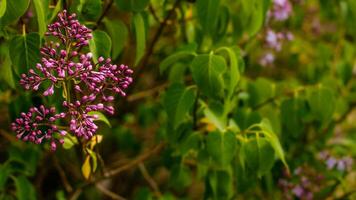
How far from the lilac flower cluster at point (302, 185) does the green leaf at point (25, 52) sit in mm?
1395

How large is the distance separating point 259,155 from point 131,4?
605 millimetres

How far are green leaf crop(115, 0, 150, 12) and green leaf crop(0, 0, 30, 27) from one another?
348 mm

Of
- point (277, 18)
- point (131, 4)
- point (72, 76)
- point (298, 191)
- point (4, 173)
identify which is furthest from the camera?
point (277, 18)

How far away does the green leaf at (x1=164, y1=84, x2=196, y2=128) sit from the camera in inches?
69.7


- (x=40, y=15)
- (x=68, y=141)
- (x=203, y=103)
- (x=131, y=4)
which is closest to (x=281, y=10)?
(x=203, y=103)

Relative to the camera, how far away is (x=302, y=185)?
A: 8.15 ft

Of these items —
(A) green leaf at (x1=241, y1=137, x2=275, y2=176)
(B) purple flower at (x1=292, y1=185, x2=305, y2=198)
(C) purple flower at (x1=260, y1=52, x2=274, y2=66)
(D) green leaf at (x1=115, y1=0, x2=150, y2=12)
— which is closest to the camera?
(D) green leaf at (x1=115, y1=0, x2=150, y2=12)

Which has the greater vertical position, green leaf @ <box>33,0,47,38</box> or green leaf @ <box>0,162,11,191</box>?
green leaf @ <box>33,0,47,38</box>

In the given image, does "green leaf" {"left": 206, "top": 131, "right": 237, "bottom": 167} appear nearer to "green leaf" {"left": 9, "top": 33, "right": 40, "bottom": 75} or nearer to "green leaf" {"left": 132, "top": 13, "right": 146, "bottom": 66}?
"green leaf" {"left": 132, "top": 13, "right": 146, "bottom": 66}

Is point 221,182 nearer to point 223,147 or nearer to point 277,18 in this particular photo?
point 223,147

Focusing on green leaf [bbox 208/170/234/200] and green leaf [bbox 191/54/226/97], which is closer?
green leaf [bbox 191/54/226/97]

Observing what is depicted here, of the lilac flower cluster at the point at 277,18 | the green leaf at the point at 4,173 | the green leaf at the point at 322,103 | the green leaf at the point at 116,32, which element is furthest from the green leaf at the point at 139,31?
the lilac flower cluster at the point at 277,18

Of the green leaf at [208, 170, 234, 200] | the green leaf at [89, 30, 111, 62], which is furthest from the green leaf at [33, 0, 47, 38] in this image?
the green leaf at [208, 170, 234, 200]

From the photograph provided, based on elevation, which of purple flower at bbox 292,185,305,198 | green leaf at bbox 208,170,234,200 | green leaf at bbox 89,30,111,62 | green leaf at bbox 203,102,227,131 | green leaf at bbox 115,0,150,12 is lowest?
purple flower at bbox 292,185,305,198
